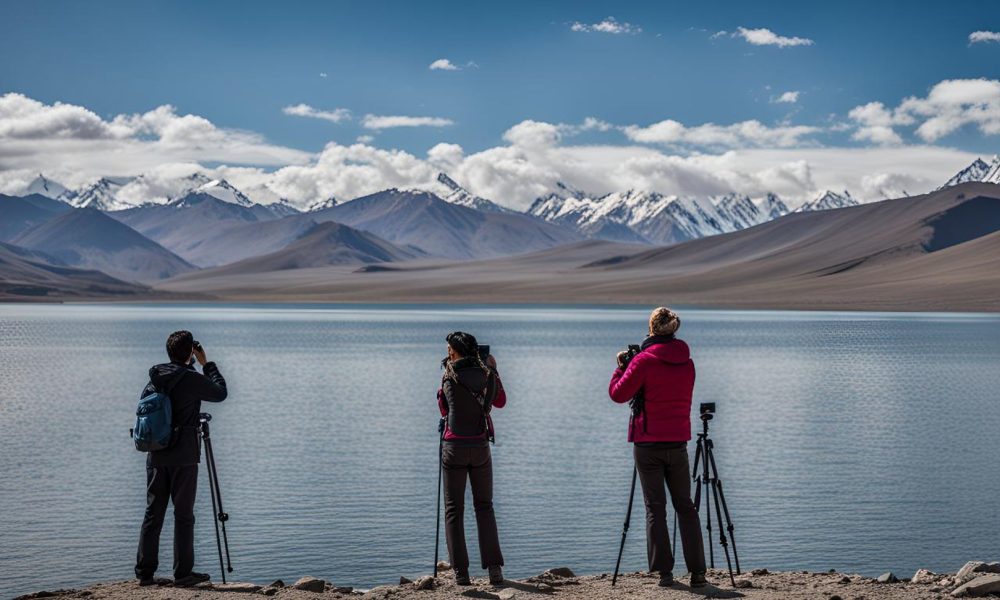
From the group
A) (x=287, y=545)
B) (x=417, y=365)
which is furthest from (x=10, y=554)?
(x=417, y=365)

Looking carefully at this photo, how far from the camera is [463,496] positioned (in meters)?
10.9

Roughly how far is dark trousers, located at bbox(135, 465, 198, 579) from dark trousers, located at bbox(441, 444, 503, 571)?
233 cm

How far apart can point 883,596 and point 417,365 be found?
42.1 m

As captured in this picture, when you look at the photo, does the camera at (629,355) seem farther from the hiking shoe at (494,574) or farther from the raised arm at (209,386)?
the raised arm at (209,386)

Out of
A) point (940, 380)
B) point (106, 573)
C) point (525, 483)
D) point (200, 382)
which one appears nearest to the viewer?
point (200, 382)

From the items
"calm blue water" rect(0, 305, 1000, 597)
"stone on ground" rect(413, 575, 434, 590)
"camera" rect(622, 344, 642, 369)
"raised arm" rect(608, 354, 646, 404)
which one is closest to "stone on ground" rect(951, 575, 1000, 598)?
"raised arm" rect(608, 354, 646, 404)

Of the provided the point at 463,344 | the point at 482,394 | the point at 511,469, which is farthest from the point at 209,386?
the point at 511,469

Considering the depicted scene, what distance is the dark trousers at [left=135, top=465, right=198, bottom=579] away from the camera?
10.7 metres

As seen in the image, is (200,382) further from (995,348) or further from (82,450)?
(995,348)

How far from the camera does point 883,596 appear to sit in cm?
1059

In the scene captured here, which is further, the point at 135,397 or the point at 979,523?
the point at 135,397

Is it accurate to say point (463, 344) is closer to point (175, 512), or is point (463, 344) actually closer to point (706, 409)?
point (706, 409)

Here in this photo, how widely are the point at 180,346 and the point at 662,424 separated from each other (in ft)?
14.4

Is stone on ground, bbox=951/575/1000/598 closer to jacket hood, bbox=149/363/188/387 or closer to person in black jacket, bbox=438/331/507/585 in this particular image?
person in black jacket, bbox=438/331/507/585
